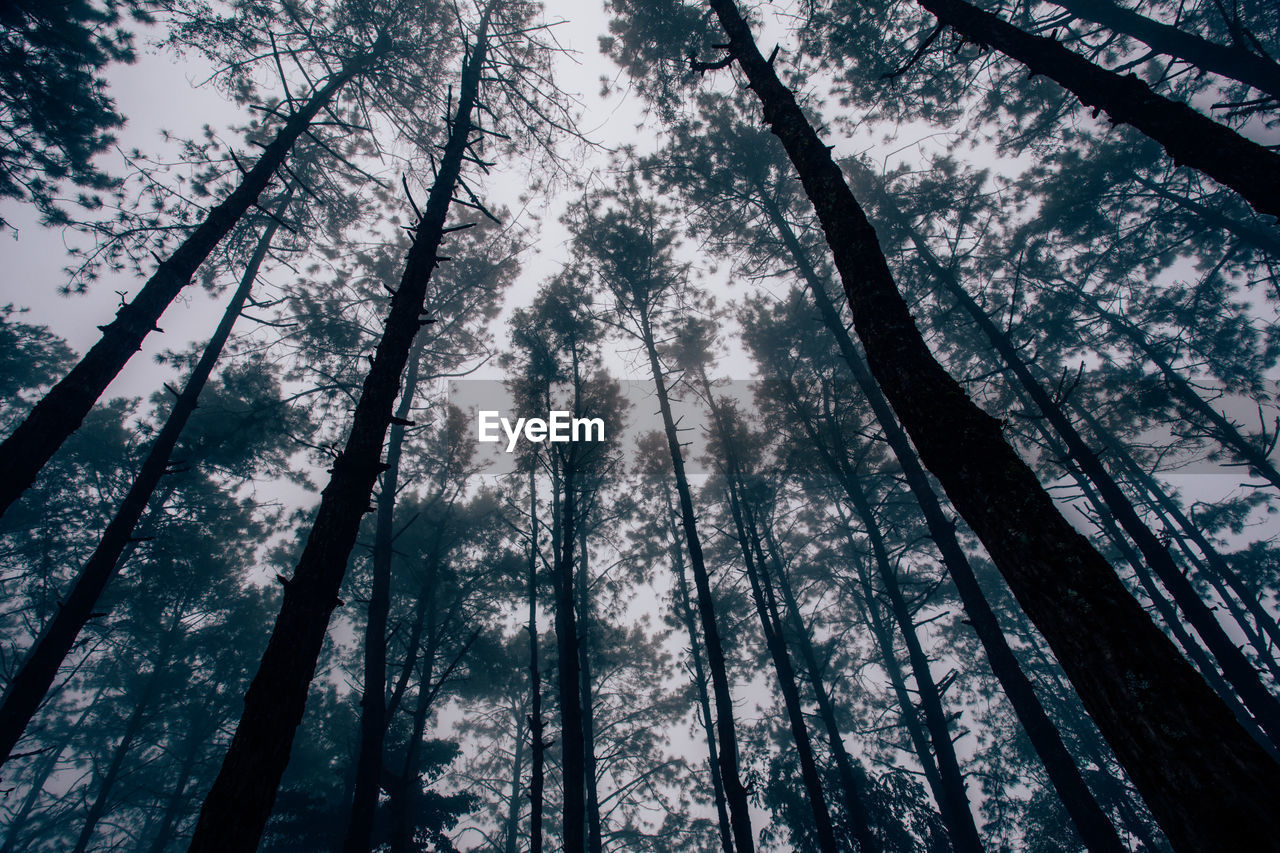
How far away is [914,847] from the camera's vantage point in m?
11.1

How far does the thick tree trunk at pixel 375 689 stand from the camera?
6531 mm

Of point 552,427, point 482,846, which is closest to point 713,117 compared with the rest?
point 552,427

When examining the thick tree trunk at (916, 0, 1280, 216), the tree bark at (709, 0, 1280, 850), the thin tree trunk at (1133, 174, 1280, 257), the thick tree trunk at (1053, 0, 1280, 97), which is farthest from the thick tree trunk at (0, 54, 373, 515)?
the thin tree trunk at (1133, 174, 1280, 257)

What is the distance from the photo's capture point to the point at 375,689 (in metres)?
7.81

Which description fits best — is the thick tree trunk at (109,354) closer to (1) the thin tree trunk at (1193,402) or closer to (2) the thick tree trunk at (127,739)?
(2) the thick tree trunk at (127,739)

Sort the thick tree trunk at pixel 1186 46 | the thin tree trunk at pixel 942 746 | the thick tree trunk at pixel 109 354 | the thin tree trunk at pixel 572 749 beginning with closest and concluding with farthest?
the thick tree trunk at pixel 109 354 → the thick tree trunk at pixel 1186 46 → the thin tree trunk at pixel 572 749 → the thin tree trunk at pixel 942 746

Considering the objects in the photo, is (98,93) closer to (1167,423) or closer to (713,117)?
Answer: (713,117)

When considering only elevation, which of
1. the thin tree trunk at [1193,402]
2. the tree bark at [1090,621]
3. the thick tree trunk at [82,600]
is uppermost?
the thin tree trunk at [1193,402]

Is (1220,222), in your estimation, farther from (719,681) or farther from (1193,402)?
(719,681)

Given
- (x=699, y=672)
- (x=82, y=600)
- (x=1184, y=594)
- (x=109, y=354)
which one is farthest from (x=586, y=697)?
(x=1184, y=594)

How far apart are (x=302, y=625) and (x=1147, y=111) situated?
8136 mm

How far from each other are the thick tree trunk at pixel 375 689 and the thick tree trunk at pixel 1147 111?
705 centimetres

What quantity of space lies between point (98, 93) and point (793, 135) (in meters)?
12.7

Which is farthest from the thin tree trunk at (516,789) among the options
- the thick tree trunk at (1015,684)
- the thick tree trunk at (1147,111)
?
the thick tree trunk at (1147,111)
